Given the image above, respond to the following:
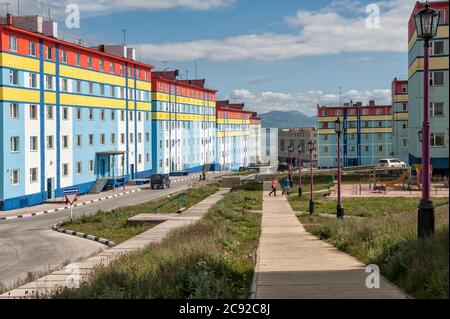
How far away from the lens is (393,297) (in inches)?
289

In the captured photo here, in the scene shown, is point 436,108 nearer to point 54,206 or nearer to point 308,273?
point 54,206


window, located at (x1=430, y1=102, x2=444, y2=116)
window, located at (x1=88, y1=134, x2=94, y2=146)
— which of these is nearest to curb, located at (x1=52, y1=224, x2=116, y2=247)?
window, located at (x1=88, y1=134, x2=94, y2=146)

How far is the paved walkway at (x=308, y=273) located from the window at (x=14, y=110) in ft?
86.6

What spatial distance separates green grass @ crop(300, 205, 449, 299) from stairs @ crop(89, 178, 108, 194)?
1528 inches

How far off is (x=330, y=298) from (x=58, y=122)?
4034 centimetres

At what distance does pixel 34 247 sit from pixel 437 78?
4002 cm

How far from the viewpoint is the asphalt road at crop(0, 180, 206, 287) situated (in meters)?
17.8

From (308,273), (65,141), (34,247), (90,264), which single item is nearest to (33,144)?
(65,141)

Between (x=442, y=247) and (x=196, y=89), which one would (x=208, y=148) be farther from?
(x=442, y=247)

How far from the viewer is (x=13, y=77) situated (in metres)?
37.7

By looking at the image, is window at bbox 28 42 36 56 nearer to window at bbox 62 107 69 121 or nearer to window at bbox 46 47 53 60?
window at bbox 46 47 53 60

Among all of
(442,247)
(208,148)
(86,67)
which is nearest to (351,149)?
(208,148)

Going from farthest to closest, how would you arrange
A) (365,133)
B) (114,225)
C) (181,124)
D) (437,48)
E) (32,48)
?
1. (365,133)
2. (181,124)
3. (437,48)
4. (32,48)
5. (114,225)

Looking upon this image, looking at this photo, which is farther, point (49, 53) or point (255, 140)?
point (255, 140)
